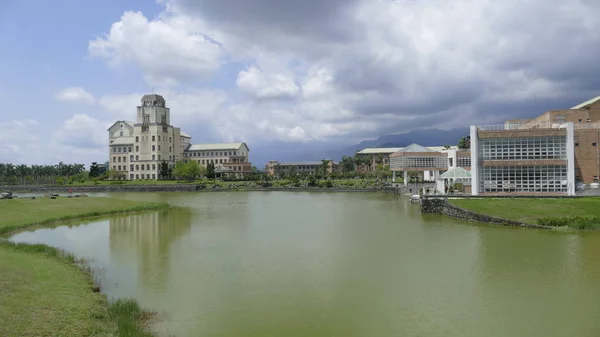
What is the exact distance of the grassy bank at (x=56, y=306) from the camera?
10.2 meters

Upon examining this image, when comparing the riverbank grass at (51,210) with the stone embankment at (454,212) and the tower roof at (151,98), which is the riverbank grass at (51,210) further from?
the tower roof at (151,98)

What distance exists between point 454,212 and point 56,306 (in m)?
32.1

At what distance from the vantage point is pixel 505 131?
43.3 m

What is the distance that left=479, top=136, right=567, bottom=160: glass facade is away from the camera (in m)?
42.7

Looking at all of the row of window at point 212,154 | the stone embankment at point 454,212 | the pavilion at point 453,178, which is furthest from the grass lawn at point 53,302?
the row of window at point 212,154

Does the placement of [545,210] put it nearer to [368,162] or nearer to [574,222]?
[574,222]

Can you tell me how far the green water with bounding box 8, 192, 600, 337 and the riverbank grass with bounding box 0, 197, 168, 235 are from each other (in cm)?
312

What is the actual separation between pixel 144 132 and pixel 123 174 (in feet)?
43.4

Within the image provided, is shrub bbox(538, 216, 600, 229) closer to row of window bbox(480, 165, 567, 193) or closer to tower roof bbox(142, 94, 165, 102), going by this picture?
row of window bbox(480, 165, 567, 193)

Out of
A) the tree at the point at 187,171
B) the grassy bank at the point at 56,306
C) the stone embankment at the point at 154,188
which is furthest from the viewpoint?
the tree at the point at 187,171

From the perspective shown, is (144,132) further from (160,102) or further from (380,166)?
(380,166)

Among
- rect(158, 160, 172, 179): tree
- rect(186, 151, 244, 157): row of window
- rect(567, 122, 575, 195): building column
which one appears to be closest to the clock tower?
rect(158, 160, 172, 179): tree

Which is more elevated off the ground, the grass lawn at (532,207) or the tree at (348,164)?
the tree at (348,164)

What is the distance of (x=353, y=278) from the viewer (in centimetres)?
1698
